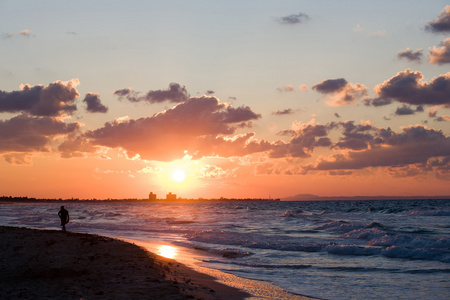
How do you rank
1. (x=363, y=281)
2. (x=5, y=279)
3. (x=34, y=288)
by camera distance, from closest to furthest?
(x=34, y=288) < (x=5, y=279) < (x=363, y=281)

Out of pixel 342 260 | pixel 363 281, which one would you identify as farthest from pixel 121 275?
pixel 342 260

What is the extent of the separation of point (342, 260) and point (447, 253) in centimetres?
638

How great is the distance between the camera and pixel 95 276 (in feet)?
48.1

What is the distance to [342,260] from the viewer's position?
23.9 metres

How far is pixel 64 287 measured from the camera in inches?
504

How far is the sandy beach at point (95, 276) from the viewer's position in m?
12.2

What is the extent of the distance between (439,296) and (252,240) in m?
20.9

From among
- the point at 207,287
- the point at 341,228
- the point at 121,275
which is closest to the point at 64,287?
the point at 121,275

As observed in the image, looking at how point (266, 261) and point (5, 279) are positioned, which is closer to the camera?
point (5, 279)

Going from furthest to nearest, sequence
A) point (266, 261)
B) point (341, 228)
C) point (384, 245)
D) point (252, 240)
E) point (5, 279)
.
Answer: point (341, 228), point (252, 240), point (384, 245), point (266, 261), point (5, 279)

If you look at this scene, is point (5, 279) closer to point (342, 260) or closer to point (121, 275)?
point (121, 275)

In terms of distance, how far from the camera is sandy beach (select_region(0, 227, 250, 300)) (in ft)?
39.9

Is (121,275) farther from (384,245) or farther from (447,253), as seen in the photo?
(384,245)

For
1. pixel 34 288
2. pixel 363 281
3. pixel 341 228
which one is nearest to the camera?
pixel 34 288
